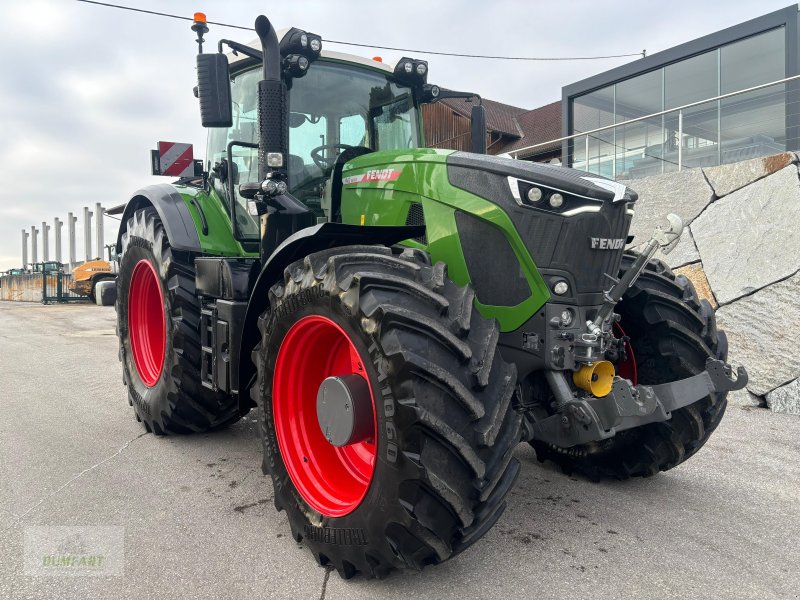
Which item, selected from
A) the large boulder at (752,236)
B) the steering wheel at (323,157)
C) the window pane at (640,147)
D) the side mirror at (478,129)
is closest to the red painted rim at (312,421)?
the steering wheel at (323,157)

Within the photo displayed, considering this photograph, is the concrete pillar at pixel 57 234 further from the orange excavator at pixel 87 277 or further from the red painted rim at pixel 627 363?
the red painted rim at pixel 627 363

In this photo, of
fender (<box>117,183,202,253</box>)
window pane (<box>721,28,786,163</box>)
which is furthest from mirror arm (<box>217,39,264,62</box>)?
window pane (<box>721,28,786,163</box>)

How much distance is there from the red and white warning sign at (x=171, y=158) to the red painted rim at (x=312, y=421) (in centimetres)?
404

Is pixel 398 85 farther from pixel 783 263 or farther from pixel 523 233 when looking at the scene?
pixel 783 263

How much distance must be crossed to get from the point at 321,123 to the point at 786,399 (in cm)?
465

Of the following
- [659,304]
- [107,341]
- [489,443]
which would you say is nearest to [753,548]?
[659,304]

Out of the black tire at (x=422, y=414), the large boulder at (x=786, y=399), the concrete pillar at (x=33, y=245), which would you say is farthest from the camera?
the concrete pillar at (x=33, y=245)

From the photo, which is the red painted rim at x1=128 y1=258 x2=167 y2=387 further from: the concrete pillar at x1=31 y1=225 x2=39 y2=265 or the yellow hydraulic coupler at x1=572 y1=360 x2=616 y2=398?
the concrete pillar at x1=31 y1=225 x2=39 y2=265

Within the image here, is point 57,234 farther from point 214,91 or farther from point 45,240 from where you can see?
point 214,91

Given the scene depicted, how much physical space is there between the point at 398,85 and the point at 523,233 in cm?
190

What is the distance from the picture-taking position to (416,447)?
2.14 meters

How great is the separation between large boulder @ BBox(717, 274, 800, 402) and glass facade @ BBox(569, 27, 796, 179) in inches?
93.6

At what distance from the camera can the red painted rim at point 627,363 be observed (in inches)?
133

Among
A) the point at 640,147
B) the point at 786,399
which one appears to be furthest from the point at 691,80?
the point at 786,399
